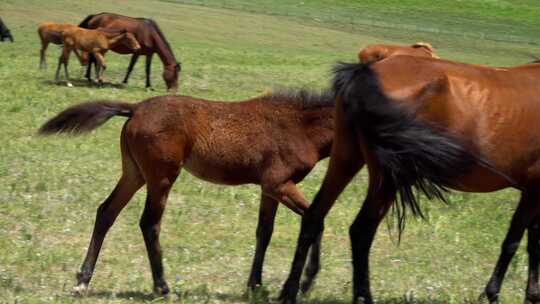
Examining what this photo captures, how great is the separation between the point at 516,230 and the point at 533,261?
0.42m

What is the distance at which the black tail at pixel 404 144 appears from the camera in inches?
266

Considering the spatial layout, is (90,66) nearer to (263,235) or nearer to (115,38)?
(115,38)

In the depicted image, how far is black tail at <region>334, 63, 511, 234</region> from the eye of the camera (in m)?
6.75

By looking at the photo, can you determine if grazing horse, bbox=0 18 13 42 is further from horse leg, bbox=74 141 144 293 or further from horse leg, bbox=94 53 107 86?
horse leg, bbox=74 141 144 293

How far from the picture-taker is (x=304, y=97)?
8266 mm

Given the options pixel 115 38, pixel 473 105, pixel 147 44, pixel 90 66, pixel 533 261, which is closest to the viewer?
pixel 473 105

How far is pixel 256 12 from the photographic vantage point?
4759 centimetres

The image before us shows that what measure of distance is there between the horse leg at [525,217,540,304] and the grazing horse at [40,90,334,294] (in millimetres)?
1588

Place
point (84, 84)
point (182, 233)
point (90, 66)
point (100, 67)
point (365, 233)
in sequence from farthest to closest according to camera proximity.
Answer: point (90, 66), point (100, 67), point (84, 84), point (182, 233), point (365, 233)

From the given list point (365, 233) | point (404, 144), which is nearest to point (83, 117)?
point (365, 233)

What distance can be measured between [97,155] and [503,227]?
16.3 feet

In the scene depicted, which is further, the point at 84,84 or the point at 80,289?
the point at 84,84

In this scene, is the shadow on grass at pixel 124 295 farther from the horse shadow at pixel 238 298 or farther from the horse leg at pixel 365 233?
the horse leg at pixel 365 233

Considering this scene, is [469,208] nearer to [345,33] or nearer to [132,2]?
[345,33]
